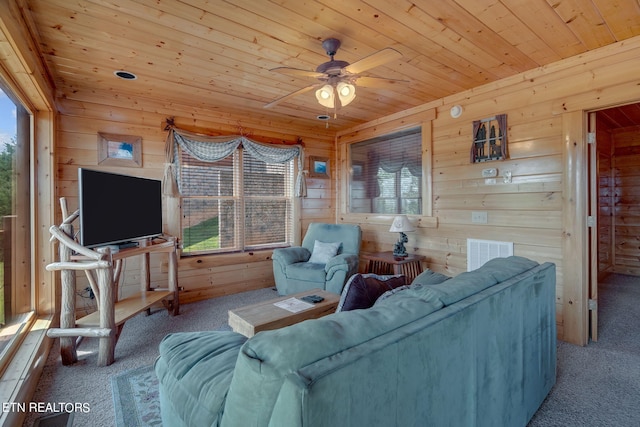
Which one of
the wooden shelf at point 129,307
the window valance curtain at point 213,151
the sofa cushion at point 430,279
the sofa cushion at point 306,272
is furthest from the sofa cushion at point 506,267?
the window valance curtain at point 213,151

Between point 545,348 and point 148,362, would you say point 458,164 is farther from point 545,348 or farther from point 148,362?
point 148,362

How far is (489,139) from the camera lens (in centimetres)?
330

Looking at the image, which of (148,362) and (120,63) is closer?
(148,362)

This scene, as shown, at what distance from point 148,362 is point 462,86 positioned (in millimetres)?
3951

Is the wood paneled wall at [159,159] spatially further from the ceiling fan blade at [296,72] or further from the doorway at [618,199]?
the doorway at [618,199]

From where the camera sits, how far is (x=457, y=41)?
8.10 ft

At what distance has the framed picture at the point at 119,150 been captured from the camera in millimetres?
3500

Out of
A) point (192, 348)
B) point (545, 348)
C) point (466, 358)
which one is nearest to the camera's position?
point (466, 358)

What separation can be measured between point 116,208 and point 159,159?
1165mm

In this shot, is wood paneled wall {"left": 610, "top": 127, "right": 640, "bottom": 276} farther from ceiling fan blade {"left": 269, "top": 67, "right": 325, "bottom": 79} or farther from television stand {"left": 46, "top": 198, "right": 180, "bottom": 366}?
television stand {"left": 46, "top": 198, "right": 180, "bottom": 366}

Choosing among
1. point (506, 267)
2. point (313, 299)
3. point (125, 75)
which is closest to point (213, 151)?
point (125, 75)

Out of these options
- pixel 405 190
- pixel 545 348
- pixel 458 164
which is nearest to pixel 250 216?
pixel 405 190

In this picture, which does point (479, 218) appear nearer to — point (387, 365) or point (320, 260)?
point (320, 260)

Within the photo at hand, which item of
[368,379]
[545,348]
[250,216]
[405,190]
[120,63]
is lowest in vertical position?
[545,348]
